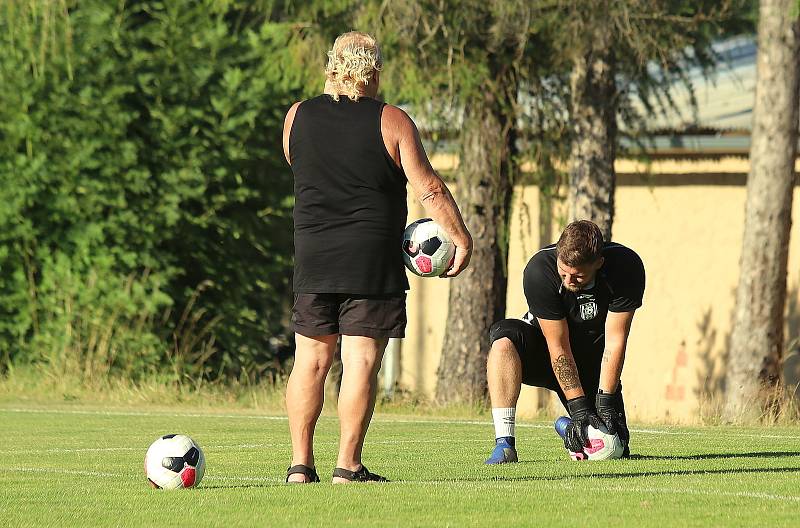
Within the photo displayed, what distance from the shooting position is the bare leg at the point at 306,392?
26.9ft

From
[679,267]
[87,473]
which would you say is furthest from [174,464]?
[679,267]

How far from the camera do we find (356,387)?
8.05m

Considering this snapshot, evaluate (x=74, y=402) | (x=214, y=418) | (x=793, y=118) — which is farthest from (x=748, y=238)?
(x=74, y=402)

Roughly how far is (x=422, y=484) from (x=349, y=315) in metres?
0.89

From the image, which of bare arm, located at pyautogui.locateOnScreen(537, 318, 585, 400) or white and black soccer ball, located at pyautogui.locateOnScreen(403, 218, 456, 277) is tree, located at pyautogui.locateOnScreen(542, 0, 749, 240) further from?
white and black soccer ball, located at pyautogui.locateOnScreen(403, 218, 456, 277)

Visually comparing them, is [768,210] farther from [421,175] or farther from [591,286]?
[421,175]

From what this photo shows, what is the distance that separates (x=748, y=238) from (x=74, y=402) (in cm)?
718

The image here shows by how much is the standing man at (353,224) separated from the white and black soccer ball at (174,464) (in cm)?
50

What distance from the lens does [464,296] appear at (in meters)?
18.8

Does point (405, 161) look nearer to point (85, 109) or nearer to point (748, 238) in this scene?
point (748, 238)

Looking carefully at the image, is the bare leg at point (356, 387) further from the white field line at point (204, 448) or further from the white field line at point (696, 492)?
the white field line at point (204, 448)

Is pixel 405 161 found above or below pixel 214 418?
above

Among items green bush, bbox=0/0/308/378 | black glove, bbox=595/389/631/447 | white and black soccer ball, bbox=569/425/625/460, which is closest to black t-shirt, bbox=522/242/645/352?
black glove, bbox=595/389/631/447

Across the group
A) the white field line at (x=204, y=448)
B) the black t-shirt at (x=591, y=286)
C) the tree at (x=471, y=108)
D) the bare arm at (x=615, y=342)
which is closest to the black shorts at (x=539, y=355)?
the black t-shirt at (x=591, y=286)
